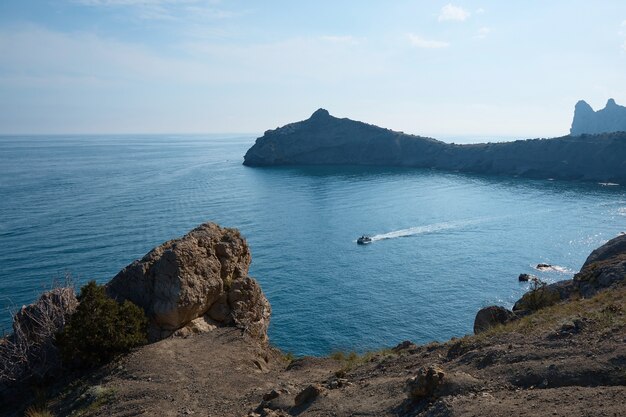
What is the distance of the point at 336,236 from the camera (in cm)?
7969

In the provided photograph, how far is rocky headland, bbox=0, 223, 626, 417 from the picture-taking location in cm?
1399

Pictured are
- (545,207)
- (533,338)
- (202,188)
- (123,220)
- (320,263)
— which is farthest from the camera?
(202,188)

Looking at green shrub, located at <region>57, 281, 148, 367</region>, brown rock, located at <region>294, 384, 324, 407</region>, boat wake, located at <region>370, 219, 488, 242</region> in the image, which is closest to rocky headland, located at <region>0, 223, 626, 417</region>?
brown rock, located at <region>294, 384, 324, 407</region>

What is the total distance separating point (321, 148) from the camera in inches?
7761

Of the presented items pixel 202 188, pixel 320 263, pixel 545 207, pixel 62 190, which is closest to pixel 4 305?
pixel 320 263

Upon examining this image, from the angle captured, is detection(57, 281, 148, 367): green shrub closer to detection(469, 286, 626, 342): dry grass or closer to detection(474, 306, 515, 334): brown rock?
detection(469, 286, 626, 342): dry grass

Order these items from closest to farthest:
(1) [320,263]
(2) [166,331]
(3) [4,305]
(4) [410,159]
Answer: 1. (2) [166,331]
2. (3) [4,305]
3. (1) [320,263]
4. (4) [410,159]

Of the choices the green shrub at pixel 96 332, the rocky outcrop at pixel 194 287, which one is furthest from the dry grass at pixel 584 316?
the green shrub at pixel 96 332

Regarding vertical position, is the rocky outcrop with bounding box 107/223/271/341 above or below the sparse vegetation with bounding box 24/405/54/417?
above

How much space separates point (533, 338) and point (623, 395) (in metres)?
5.55

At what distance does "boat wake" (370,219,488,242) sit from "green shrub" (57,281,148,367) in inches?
2262

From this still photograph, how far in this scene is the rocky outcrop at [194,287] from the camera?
23.6 metres

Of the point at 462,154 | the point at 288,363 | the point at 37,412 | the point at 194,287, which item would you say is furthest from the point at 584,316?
the point at 462,154

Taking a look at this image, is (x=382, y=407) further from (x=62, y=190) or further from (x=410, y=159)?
(x=410, y=159)
